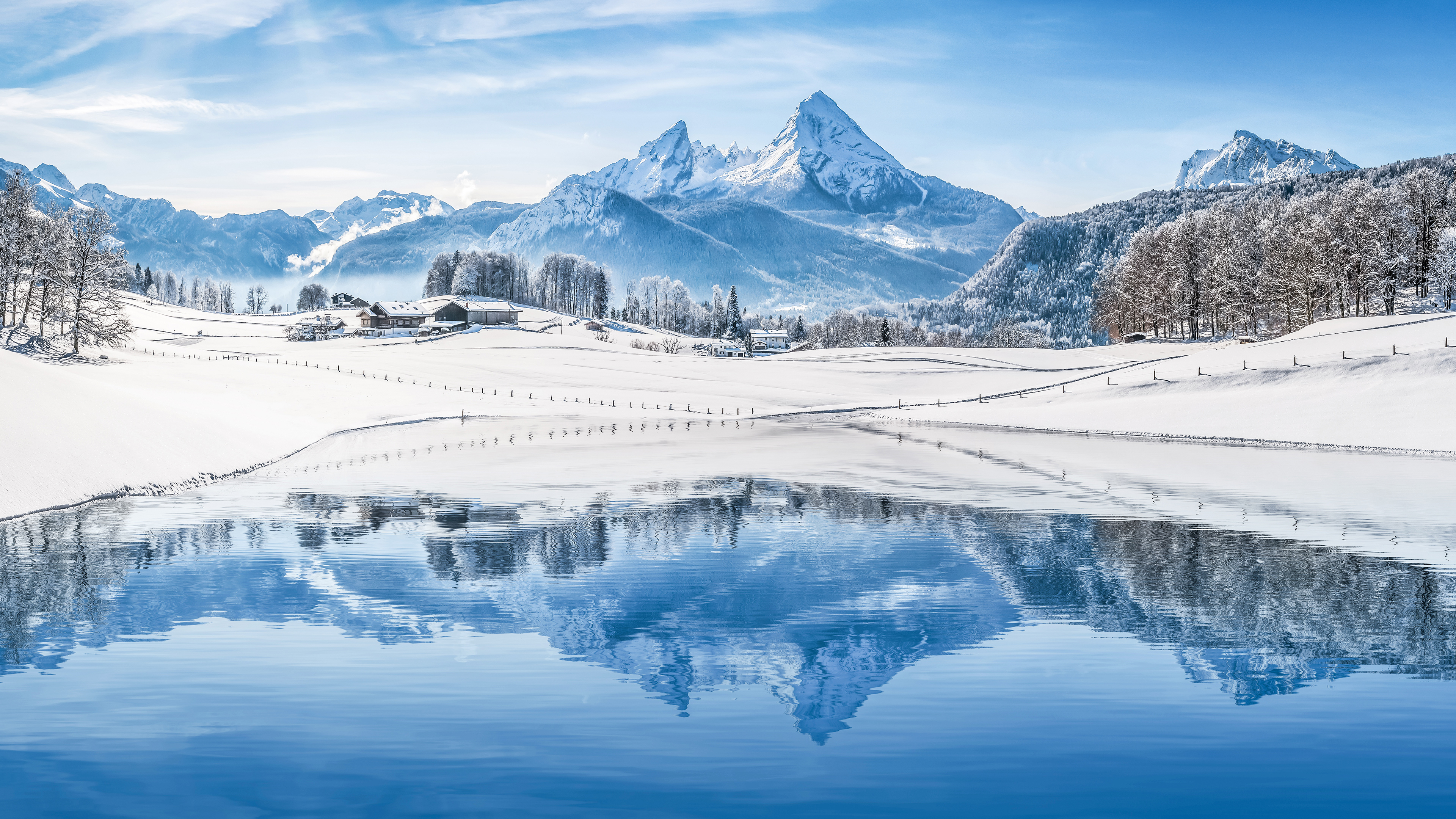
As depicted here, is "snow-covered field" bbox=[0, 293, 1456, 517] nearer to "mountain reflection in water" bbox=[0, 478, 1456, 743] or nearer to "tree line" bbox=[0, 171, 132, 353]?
"tree line" bbox=[0, 171, 132, 353]

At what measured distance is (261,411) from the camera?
68.7 metres

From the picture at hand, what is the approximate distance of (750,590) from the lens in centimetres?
2361

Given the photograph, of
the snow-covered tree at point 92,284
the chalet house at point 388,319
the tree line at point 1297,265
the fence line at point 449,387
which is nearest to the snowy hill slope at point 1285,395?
the fence line at point 449,387

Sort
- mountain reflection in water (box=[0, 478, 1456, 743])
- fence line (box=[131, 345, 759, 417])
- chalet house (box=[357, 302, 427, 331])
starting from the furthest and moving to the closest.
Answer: chalet house (box=[357, 302, 427, 331]) → fence line (box=[131, 345, 759, 417]) → mountain reflection in water (box=[0, 478, 1456, 743])

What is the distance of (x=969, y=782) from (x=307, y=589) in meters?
16.4

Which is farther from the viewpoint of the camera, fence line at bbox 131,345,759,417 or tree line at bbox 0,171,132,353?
tree line at bbox 0,171,132,353

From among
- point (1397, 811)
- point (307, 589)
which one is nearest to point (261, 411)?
point (307, 589)

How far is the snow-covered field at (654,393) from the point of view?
4422 cm

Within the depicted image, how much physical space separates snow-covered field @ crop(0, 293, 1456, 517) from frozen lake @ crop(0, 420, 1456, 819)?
7762 mm

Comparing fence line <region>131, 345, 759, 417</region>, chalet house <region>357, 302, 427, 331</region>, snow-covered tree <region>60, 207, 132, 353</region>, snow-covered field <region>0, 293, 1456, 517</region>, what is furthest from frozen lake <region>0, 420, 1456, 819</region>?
chalet house <region>357, 302, 427, 331</region>

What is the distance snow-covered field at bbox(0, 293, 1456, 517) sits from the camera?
44.2 m

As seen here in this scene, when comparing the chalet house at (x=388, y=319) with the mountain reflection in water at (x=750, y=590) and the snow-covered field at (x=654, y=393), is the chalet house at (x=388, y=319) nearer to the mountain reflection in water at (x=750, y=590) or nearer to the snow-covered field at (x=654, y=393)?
the snow-covered field at (x=654, y=393)

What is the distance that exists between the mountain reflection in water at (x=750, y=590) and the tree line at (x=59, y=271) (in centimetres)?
7576

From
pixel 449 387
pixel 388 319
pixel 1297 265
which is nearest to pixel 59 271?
pixel 449 387
